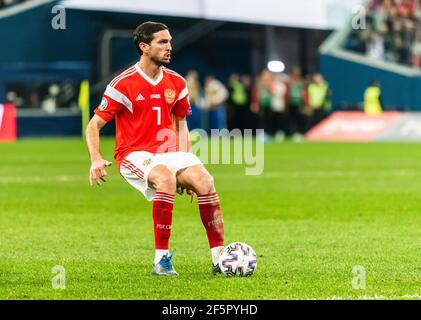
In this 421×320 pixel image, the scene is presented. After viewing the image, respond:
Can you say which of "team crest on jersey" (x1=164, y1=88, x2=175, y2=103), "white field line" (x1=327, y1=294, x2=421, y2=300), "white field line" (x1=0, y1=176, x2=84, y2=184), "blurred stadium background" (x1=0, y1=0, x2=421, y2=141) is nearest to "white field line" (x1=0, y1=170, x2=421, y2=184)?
"white field line" (x1=0, y1=176, x2=84, y2=184)

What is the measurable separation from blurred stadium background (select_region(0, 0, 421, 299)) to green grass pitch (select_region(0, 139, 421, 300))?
0.03 metres

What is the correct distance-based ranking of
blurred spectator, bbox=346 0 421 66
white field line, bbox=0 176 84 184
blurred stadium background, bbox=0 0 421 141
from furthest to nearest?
1. blurred spectator, bbox=346 0 421 66
2. blurred stadium background, bbox=0 0 421 141
3. white field line, bbox=0 176 84 184

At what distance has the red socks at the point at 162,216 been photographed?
865 centimetres

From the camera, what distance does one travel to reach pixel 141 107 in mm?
8906

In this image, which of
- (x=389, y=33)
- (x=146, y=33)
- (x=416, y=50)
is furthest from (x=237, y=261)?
(x=416, y=50)

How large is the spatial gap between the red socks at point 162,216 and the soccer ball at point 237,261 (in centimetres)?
45

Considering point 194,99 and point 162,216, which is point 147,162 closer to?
point 162,216

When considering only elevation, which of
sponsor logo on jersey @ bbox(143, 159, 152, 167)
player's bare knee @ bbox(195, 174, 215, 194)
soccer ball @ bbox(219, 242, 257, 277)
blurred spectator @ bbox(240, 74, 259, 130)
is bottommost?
soccer ball @ bbox(219, 242, 257, 277)

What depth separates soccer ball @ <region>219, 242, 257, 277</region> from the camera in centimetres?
855

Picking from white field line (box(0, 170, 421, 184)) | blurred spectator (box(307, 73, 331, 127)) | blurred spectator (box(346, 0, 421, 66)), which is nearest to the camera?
white field line (box(0, 170, 421, 184))

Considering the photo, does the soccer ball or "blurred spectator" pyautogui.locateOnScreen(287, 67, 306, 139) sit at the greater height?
"blurred spectator" pyautogui.locateOnScreen(287, 67, 306, 139)

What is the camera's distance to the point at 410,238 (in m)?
11.0

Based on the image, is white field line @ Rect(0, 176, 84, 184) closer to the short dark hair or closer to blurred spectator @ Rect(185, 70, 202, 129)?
the short dark hair

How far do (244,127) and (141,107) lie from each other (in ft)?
98.9
